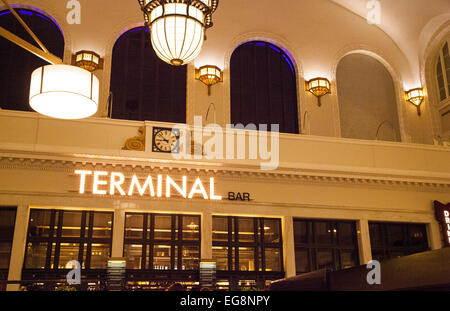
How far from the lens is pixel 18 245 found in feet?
34.6

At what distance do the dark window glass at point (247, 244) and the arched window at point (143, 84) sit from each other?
10.5 feet

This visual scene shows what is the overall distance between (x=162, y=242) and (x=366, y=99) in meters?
8.05

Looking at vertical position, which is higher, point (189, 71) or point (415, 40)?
point (415, 40)

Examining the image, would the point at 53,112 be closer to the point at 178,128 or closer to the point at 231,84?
the point at 178,128

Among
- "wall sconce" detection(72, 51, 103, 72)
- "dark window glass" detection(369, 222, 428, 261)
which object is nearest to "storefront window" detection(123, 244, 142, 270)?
"wall sconce" detection(72, 51, 103, 72)

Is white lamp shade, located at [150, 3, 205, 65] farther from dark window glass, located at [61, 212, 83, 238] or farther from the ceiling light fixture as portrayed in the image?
dark window glass, located at [61, 212, 83, 238]

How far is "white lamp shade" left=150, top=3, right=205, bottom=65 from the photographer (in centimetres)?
432

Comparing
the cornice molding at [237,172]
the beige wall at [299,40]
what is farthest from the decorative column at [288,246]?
the beige wall at [299,40]

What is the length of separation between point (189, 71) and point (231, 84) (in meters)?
1.34

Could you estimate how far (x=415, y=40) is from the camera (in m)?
15.4

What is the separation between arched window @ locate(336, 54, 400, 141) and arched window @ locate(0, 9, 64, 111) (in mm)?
8429

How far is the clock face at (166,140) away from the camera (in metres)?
11.5
